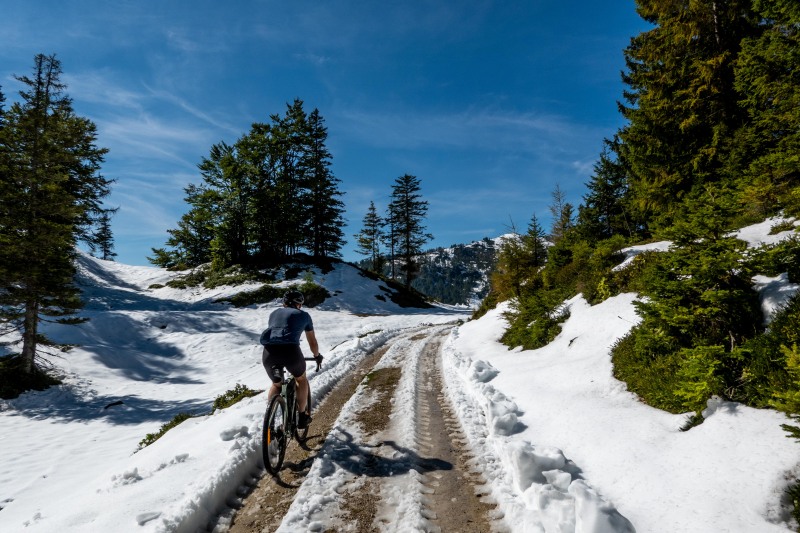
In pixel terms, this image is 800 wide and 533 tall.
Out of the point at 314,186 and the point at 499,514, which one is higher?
the point at 314,186

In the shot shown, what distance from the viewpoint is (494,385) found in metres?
8.35

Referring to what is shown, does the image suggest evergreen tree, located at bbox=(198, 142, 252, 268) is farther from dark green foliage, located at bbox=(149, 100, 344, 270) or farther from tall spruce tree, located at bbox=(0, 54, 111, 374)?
tall spruce tree, located at bbox=(0, 54, 111, 374)

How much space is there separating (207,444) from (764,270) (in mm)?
8913

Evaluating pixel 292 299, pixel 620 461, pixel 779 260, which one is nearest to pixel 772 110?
pixel 779 260

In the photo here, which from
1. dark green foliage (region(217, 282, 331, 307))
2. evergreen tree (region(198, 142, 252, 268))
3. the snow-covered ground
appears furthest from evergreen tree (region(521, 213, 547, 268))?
evergreen tree (region(198, 142, 252, 268))

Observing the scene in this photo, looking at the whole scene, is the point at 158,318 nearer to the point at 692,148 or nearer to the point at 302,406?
the point at 302,406

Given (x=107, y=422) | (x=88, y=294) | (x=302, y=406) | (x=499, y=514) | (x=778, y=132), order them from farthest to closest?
(x=88, y=294) < (x=107, y=422) < (x=778, y=132) < (x=302, y=406) < (x=499, y=514)

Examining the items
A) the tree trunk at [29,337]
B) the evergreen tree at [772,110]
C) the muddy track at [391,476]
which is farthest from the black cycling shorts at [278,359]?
the tree trunk at [29,337]

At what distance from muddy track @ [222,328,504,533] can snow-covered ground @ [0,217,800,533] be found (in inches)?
11.7

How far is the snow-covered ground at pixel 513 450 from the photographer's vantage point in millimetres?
3377

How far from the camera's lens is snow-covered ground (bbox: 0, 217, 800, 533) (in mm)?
3377

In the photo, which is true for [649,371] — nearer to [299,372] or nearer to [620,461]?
[620,461]

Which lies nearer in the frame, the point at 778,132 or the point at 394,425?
the point at 394,425

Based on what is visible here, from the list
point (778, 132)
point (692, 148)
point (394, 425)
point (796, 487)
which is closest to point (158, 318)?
point (394, 425)
